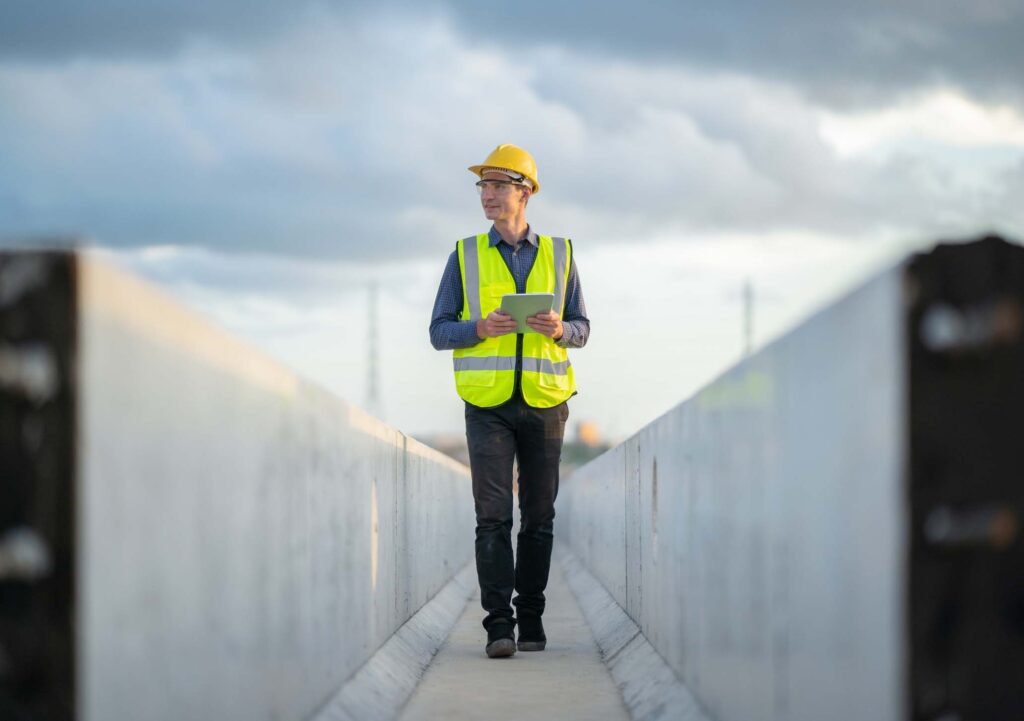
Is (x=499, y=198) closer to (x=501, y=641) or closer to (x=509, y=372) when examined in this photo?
(x=509, y=372)

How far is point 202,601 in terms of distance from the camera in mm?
3717

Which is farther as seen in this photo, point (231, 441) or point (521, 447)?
point (521, 447)

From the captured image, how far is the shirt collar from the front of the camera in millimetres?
8633

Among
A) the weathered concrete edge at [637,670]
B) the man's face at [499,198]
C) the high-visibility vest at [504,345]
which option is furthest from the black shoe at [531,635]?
the man's face at [499,198]

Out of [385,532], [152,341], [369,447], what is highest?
[152,341]

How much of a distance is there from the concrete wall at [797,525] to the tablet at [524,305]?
122 centimetres

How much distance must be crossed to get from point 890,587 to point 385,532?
5.24m

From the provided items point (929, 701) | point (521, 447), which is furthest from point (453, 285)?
point (929, 701)

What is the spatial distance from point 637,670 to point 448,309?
2309mm

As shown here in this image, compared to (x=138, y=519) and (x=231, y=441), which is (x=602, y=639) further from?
(x=138, y=519)

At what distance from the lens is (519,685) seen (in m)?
7.18

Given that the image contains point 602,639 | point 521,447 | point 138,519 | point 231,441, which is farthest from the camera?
point 602,639

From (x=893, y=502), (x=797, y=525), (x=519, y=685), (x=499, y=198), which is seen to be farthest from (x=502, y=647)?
(x=893, y=502)

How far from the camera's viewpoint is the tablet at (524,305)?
800 cm
